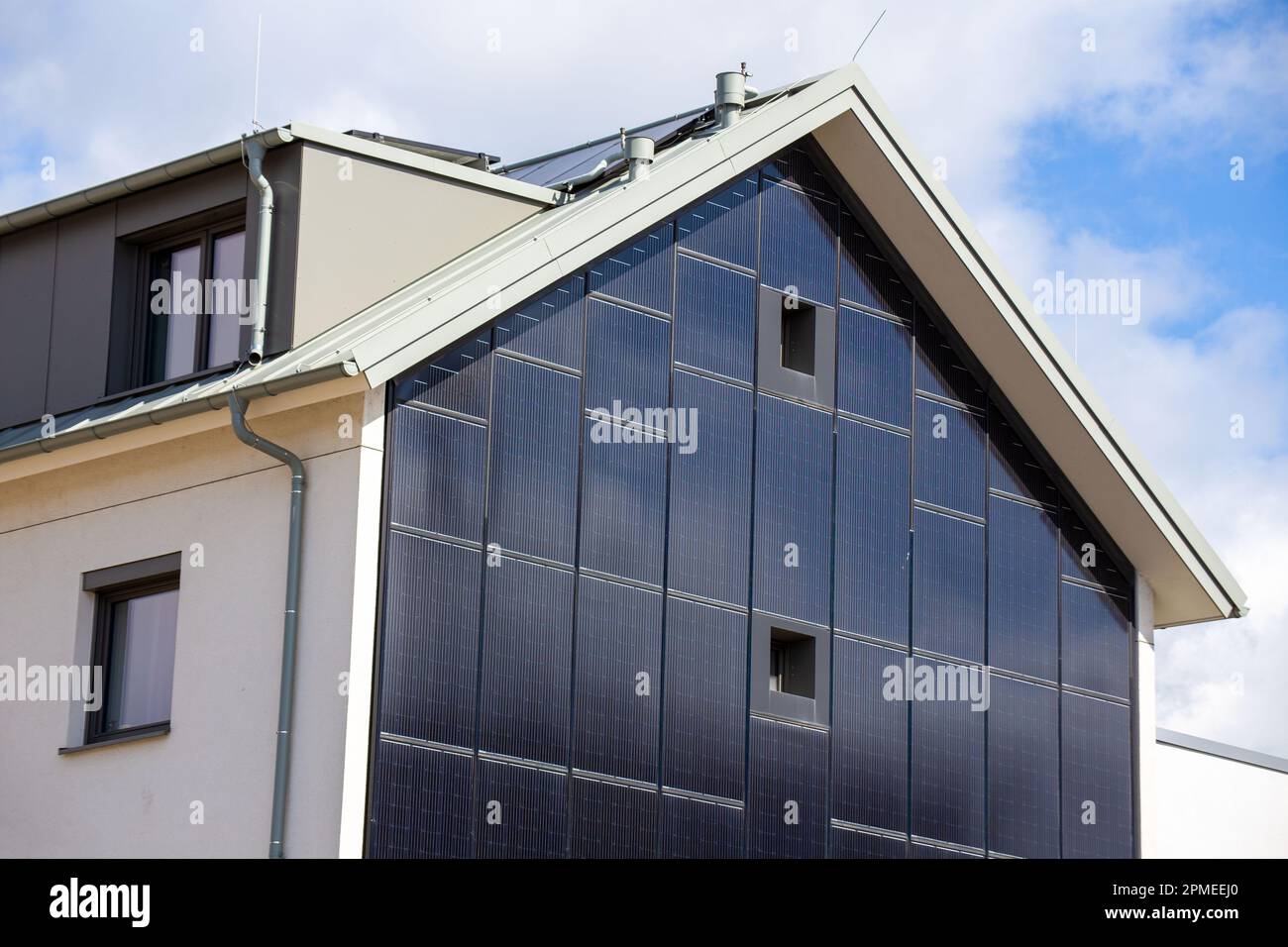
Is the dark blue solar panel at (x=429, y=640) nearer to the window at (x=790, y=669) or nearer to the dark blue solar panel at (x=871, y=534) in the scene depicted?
the window at (x=790, y=669)

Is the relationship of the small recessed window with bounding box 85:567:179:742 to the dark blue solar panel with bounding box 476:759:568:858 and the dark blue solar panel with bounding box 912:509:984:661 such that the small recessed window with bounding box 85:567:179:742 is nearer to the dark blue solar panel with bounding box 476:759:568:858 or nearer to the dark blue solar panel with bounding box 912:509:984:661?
the dark blue solar panel with bounding box 476:759:568:858

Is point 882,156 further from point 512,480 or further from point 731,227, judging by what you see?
point 512,480

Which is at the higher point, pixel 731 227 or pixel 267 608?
pixel 731 227

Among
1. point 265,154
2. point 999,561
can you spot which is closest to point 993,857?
point 999,561

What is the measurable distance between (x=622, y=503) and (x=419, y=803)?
11.7 feet

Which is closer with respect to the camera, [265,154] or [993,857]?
[265,154]

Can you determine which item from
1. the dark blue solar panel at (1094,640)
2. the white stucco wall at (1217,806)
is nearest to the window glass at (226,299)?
the dark blue solar panel at (1094,640)

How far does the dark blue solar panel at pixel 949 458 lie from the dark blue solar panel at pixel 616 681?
13.7 ft

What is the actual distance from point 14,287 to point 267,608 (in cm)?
521

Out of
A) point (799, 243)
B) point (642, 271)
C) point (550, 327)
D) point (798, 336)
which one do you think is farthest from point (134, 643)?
point (799, 243)

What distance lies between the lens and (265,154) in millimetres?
19703

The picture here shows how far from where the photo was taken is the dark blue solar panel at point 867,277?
23.0 m

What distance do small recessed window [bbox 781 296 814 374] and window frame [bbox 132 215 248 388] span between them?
5459 mm

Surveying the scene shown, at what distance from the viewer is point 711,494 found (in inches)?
821
